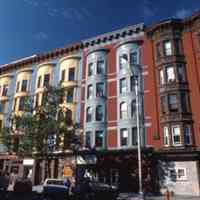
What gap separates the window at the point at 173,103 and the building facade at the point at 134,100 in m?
0.12

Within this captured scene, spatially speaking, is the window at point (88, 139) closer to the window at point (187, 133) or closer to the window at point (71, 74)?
the window at point (71, 74)

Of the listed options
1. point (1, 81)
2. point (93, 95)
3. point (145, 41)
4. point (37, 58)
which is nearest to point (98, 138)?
point (93, 95)

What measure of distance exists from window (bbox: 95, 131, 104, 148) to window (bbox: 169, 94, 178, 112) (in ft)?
30.9

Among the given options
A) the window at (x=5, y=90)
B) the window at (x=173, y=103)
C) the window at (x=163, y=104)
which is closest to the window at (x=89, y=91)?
the window at (x=163, y=104)

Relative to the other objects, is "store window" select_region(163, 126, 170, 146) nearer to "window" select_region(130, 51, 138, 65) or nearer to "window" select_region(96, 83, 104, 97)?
"window" select_region(96, 83, 104, 97)

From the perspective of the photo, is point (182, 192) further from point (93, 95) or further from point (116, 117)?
point (93, 95)

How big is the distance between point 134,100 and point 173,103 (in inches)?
198

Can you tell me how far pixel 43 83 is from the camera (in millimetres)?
38406

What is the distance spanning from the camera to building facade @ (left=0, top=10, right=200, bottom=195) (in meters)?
26.4

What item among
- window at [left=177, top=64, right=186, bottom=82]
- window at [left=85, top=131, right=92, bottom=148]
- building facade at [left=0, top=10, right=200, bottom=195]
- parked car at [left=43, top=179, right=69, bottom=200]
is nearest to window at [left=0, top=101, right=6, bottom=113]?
building facade at [left=0, top=10, right=200, bottom=195]

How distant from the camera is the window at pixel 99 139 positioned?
30.8 metres

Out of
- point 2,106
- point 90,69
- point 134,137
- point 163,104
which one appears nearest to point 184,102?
point 163,104

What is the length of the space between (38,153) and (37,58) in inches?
762

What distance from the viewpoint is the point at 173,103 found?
28.2 meters
